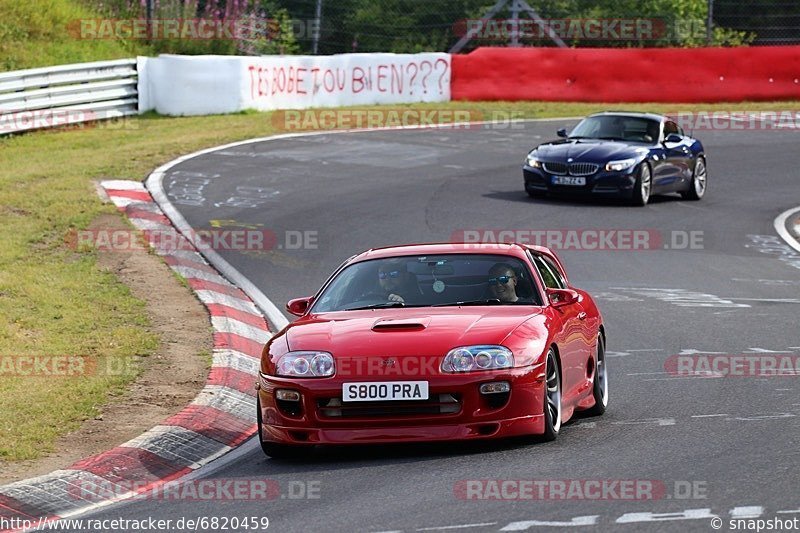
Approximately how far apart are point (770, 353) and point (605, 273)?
15.0 ft

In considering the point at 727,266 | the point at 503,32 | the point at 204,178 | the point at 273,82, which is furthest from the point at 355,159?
the point at 503,32

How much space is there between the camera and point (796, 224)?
20.3 meters

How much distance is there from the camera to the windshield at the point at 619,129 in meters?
21.8

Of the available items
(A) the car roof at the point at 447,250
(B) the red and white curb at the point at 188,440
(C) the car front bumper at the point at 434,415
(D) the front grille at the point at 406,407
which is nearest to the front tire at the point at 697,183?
(B) the red and white curb at the point at 188,440

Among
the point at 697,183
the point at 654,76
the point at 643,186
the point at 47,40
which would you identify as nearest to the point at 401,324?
the point at 643,186

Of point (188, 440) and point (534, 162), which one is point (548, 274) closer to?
point (188, 440)

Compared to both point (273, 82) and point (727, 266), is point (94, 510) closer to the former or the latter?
point (727, 266)

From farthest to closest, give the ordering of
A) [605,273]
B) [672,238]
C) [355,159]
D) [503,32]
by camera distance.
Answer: [503,32], [355,159], [672,238], [605,273]

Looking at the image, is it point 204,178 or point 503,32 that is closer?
point 204,178

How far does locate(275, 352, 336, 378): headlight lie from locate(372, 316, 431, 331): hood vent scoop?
40cm

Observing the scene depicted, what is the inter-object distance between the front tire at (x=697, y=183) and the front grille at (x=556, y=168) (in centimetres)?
253

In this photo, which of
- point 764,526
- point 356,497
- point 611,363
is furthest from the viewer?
point 611,363

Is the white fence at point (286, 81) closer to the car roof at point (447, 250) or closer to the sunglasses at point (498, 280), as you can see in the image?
the car roof at point (447, 250)

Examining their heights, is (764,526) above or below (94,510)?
above
